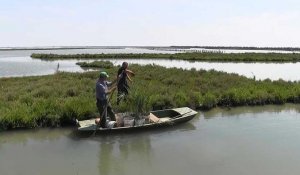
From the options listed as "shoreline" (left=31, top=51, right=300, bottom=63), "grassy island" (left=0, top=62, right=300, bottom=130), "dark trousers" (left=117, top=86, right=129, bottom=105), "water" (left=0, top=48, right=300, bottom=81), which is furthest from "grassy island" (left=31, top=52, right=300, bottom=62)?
"dark trousers" (left=117, top=86, right=129, bottom=105)

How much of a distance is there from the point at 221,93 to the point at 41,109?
783 centimetres

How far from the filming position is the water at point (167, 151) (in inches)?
341


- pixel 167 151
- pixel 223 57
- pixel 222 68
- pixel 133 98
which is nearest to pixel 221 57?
pixel 223 57

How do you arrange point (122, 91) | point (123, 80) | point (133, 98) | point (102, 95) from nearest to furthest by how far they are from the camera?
point (102, 95) → point (133, 98) → point (123, 80) → point (122, 91)

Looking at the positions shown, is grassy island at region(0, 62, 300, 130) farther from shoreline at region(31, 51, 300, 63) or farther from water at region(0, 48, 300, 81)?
shoreline at region(31, 51, 300, 63)

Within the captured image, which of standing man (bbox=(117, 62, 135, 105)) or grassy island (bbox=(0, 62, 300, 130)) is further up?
standing man (bbox=(117, 62, 135, 105))

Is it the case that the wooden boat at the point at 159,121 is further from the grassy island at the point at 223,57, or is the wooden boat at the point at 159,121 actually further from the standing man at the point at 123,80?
the grassy island at the point at 223,57

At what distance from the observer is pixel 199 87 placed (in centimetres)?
1897

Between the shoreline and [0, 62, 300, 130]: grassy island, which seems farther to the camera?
the shoreline

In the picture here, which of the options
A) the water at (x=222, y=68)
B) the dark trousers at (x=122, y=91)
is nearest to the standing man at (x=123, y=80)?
the dark trousers at (x=122, y=91)

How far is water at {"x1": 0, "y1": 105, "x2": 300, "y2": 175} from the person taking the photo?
8.66 metres

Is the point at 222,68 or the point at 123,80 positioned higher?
the point at 123,80

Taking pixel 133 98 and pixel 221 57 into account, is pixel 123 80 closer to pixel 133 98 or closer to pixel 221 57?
pixel 133 98

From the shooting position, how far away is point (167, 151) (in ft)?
32.7
